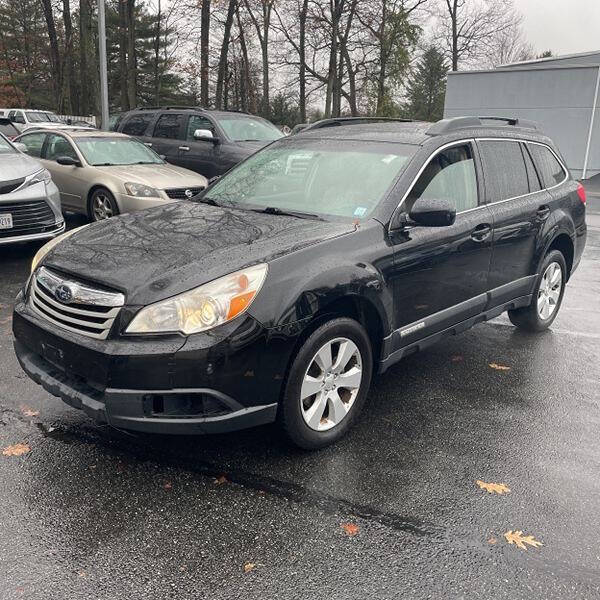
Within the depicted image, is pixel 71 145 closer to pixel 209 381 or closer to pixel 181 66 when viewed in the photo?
pixel 209 381

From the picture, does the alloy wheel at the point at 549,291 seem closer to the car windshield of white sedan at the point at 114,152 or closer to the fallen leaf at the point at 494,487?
the fallen leaf at the point at 494,487

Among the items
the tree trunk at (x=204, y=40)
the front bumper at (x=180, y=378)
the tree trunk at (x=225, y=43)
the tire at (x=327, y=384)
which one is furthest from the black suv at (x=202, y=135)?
the tree trunk at (x=225, y=43)

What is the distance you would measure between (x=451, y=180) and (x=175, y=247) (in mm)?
2029

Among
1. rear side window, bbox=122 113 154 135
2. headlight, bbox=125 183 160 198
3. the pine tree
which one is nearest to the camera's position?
headlight, bbox=125 183 160 198

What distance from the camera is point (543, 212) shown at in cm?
517

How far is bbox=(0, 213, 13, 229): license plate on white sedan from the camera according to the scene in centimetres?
662

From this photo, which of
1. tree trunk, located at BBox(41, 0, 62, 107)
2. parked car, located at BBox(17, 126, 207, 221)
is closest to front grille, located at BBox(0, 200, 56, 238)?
parked car, located at BBox(17, 126, 207, 221)

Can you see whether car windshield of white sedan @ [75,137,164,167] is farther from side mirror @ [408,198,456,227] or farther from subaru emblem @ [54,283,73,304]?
side mirror @ [408,198,456,227]

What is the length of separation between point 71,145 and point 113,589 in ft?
27.3

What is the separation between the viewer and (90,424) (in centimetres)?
361

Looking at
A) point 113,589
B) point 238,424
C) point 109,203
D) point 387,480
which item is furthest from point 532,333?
point 109,203

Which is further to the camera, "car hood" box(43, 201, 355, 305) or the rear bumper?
"car hood" box(43, 201, 355, 305)

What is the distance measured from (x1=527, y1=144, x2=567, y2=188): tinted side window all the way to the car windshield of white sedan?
6.19 meters

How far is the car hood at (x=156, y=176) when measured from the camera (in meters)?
8.59
